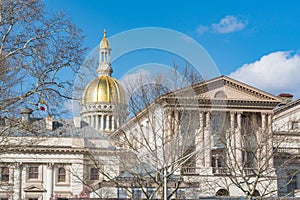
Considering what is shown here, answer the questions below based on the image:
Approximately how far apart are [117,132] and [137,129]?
1239 millimetres

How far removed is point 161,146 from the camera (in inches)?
1287

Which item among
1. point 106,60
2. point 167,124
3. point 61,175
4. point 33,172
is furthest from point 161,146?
point 33,172

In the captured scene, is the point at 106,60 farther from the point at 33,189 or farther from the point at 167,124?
the point at 33,189

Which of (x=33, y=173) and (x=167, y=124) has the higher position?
(x=167, y=124)

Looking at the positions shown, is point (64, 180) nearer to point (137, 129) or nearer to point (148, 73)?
point (137, 129)

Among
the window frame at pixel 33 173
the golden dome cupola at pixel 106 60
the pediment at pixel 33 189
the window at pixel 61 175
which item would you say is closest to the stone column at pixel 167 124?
the golden dome cupola at pixel 106 60

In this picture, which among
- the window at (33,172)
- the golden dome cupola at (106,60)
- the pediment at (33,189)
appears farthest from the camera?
the window at (33,172)

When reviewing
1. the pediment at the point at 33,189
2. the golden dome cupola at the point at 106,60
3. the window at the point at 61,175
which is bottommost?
the pediment at the point at 33,189

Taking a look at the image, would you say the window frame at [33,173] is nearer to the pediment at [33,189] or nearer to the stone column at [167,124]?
the pediment at [33,189]

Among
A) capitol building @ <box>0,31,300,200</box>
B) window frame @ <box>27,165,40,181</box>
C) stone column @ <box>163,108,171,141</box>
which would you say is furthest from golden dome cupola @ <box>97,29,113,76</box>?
window frame @ <box>27,165,40,181</box>

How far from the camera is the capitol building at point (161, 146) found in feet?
106

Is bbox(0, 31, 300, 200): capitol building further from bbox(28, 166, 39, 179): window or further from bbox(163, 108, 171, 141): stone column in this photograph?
bbox(28, 166, 39, 179): window

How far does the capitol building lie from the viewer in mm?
32188

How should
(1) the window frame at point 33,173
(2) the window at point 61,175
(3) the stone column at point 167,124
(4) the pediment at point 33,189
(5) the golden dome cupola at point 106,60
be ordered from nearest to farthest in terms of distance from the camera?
(5) the golden dome cupola at point 106,60 < (3) the stone column at point 167,124 < (4) the pediment at point 33,189 < (1) the window frame at point 33,173 < (2) the window at point 61,175
